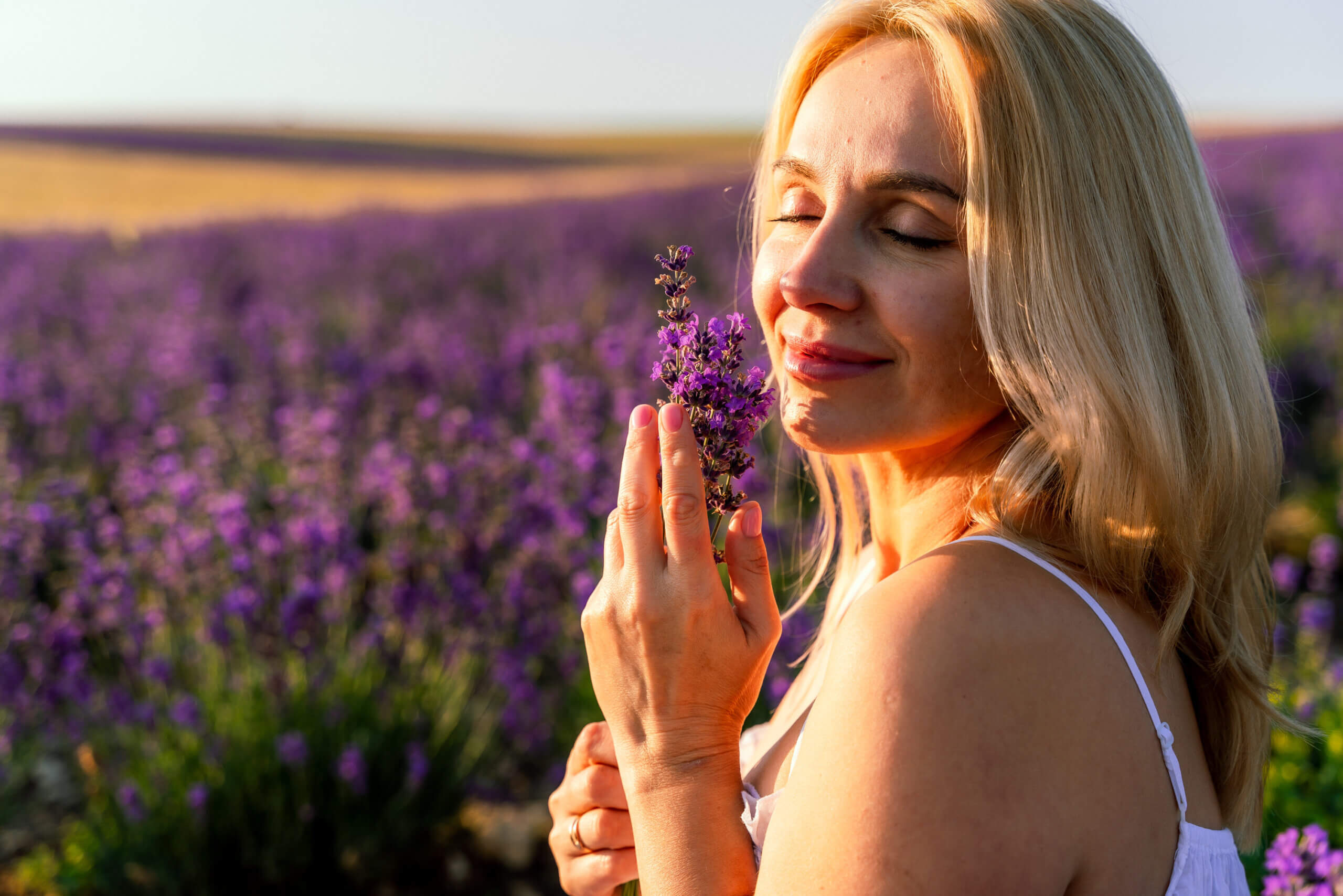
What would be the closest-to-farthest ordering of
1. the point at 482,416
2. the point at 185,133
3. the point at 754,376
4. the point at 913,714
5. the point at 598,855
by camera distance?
the point at 913,714, the point at 754,376, the point at 598,855, the point at 482,416, the point at 185,133

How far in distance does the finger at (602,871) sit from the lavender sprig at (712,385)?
0.54 metres

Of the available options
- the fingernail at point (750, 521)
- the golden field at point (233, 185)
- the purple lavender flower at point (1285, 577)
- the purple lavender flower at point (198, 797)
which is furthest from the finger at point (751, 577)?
the golden field at point (233, 185)

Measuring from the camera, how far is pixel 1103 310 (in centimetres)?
117

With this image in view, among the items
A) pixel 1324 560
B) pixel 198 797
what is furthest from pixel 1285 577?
pixel 198 797

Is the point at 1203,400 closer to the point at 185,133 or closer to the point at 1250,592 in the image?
the point at 1250,592

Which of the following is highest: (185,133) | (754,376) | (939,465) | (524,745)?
(185,133)

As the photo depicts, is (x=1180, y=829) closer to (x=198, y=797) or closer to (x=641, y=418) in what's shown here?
(x=641, y=418)

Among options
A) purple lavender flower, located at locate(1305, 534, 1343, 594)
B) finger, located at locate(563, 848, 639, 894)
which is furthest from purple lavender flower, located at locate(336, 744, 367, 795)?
purple lavender flower, located at locate(1305, 534, 1343, 594)

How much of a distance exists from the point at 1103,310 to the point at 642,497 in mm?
551

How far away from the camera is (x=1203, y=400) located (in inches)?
48.2

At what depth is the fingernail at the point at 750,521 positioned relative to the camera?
127cm

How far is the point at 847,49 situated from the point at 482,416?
3.79m

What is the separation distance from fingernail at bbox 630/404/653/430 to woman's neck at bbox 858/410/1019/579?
35 centimetres

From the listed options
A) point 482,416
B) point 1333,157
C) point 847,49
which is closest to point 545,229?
point 482,416
